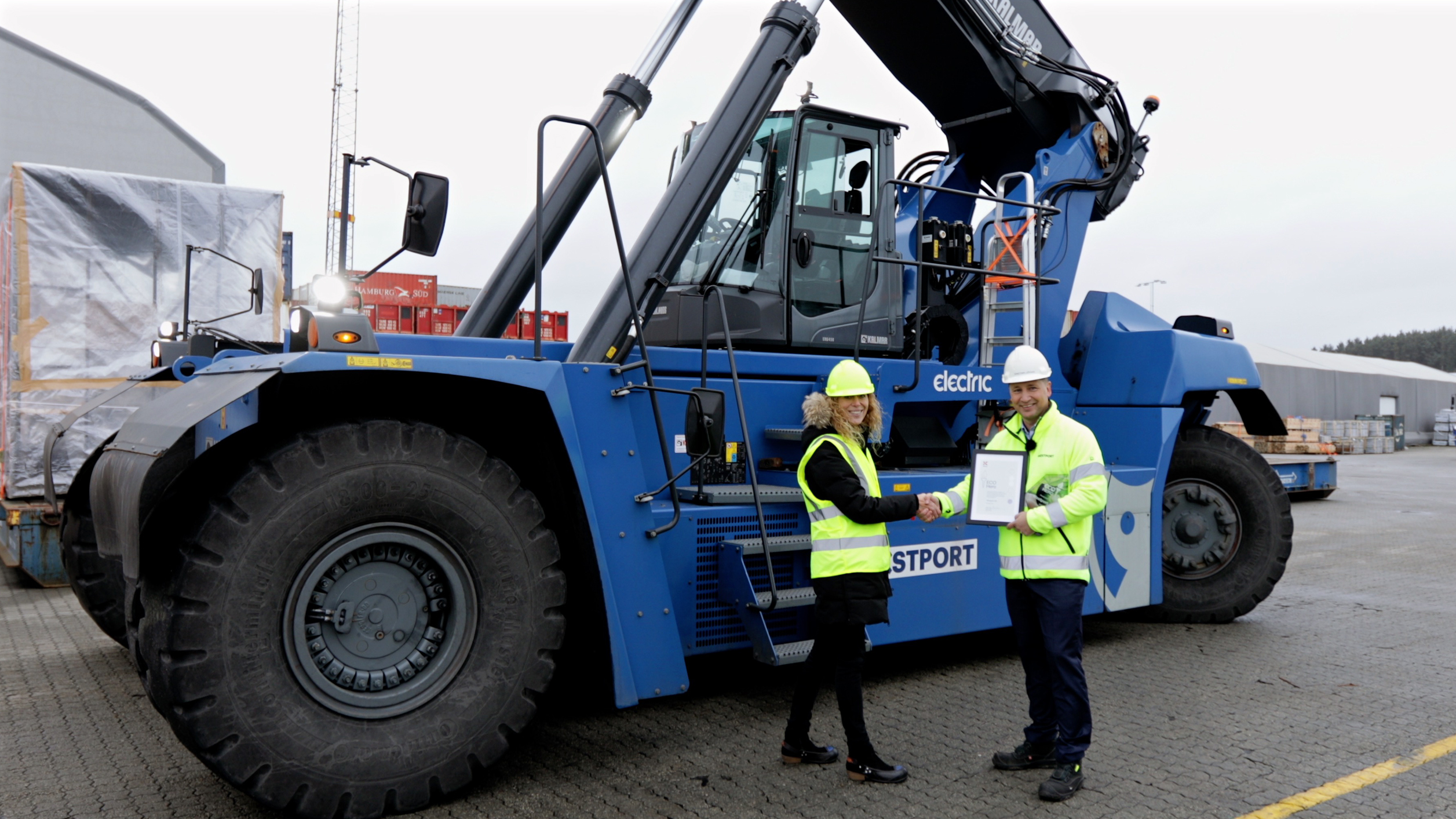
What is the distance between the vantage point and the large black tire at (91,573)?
5.05m

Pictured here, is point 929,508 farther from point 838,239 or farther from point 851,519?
point 838,239

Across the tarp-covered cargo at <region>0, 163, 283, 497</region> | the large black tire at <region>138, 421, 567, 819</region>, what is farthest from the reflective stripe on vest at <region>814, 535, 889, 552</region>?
the tarp-covered cargo at <region>0, 163, 283, 497</region>

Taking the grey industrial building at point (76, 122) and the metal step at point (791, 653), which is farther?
the grey industrial building at point (76, 122)

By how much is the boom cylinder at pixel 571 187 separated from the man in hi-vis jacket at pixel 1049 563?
7.86ft

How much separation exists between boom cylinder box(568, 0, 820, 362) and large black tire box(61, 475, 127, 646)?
295 cm

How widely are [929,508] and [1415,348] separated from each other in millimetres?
104177

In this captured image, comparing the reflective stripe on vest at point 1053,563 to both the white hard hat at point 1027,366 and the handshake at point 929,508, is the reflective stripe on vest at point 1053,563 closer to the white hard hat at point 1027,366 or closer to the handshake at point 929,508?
the handshake at point 929,508

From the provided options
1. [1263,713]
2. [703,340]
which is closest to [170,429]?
[703,340]

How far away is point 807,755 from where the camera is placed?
4.05 meters

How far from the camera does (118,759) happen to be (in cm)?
408

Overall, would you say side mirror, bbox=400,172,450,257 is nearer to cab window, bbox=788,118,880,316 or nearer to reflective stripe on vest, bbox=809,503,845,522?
reflective stripe on vest, bbox=809,503,845,522

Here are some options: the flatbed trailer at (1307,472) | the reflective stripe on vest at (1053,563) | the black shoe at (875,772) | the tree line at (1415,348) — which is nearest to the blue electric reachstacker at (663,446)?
the black shoe at (875,772)

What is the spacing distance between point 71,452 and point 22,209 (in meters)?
2.09

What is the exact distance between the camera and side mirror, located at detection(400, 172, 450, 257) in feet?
12.5
